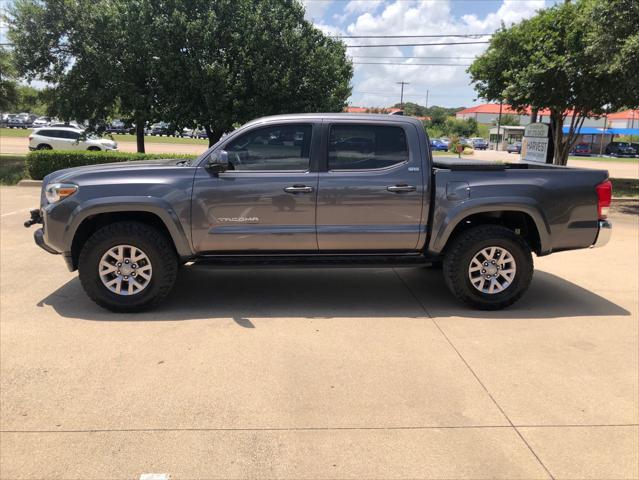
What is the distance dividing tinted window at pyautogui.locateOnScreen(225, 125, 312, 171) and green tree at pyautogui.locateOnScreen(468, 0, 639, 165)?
9841 millimetres

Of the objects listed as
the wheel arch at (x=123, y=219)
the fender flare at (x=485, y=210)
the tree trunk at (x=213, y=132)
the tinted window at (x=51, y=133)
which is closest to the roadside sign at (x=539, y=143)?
the tree trunk at (x=213, y=132)

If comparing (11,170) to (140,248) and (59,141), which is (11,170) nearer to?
(59,141)

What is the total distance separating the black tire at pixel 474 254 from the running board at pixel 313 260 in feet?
0.90

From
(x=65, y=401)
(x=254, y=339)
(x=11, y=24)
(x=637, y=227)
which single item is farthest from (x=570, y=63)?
(x=11, y=24)

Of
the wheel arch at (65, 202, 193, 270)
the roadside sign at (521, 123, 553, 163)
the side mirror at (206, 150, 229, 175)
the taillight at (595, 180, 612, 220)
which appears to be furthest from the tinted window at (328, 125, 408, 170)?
the roadside sign at (521, 123, 553, 163)

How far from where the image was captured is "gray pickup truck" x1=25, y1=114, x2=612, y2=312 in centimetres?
502

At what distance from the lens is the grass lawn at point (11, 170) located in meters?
16.1

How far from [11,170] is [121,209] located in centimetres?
1589

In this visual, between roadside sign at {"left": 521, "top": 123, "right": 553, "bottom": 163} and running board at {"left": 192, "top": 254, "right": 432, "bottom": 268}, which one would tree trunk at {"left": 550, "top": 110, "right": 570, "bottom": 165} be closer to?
roadside sign at {"left": 521, "top": 123, "right": 553, "bottom": 163}

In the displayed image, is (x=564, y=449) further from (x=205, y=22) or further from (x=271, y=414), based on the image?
(x=205, y=22)

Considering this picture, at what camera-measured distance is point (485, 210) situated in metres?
5.18

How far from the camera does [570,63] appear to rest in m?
14.2

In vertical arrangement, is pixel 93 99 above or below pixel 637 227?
above

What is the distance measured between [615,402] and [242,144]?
12.3ft
